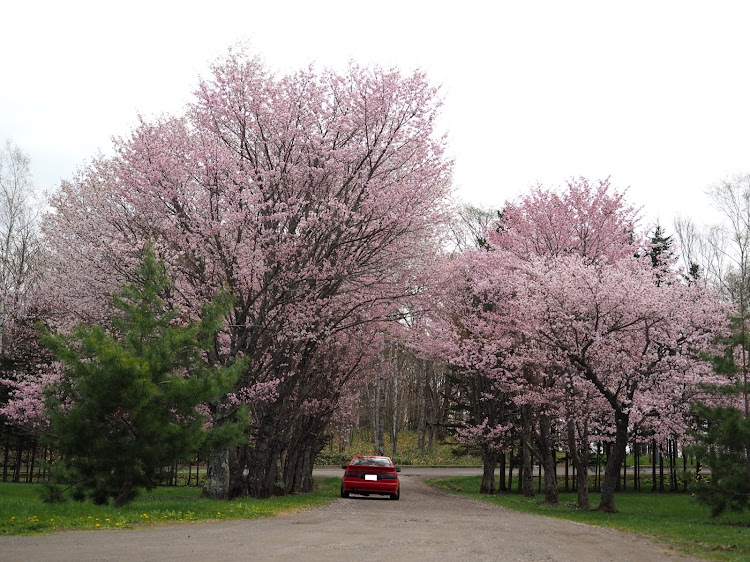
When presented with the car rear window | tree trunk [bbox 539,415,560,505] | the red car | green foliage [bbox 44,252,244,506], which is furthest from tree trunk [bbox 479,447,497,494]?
green foliage [bbox 44,252,244,506]

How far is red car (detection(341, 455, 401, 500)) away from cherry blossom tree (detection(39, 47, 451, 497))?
2.38 m

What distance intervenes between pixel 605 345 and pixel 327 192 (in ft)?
25.5

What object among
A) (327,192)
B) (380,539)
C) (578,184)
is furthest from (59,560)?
(578,184)

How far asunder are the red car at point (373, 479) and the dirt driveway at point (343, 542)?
245 inches

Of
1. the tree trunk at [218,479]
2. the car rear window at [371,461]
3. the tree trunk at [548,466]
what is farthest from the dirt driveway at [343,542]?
the tree trunk at [548,466]

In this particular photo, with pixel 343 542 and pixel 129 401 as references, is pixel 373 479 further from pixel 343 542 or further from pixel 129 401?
pixel 343 542

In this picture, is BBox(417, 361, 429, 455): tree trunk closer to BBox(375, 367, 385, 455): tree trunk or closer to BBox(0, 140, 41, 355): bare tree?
BBox(375, 367, 385, 455): tree trunk

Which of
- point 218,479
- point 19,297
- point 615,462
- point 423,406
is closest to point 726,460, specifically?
point 615,462

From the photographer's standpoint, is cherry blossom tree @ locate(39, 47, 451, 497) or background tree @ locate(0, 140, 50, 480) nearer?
cherry blossom tree @ locate(39, 47, 451, 497)

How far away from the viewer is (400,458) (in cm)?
4219

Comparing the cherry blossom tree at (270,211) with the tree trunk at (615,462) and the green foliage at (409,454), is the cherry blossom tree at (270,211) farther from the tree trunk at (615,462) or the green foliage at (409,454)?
the green foliage at (409,454)

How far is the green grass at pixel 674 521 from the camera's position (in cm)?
945

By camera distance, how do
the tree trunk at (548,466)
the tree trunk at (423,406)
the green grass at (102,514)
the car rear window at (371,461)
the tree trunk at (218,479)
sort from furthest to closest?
the tree trunk at (423,406)
the tree trunk at (548,466)
the car rear window at (371,461)
the tree trunk at (218,479)
the green grass at (102,514)

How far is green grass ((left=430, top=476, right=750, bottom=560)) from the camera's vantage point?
31.0ft
